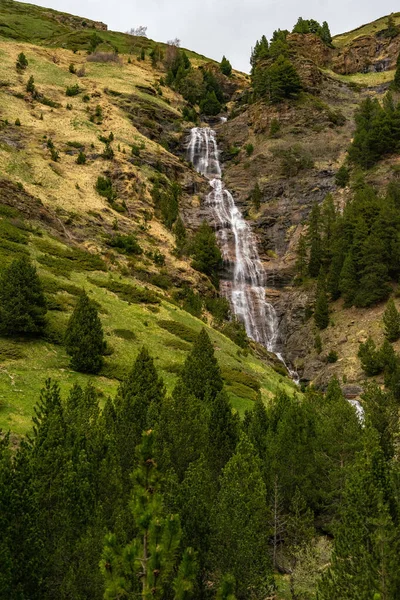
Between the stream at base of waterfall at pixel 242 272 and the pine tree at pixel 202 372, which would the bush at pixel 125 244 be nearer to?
the stream at base of waterfall at pixel 242 272

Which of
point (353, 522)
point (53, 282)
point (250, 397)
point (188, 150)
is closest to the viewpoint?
point (353, 522)

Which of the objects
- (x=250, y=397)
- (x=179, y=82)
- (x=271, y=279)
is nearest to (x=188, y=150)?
(x=179, y=82)

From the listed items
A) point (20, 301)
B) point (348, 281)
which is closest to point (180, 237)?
point (348, 281)

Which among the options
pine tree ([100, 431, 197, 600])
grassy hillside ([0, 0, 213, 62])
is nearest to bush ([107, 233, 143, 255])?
pine tree ([100, 431, 197, 600])

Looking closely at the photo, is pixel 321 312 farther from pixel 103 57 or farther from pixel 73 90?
pixel 103 57

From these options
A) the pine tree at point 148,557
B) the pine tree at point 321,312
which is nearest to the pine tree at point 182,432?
the pine tree at point 148,557

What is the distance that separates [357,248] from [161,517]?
5371 centimetres

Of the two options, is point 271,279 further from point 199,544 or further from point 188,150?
point 199,544

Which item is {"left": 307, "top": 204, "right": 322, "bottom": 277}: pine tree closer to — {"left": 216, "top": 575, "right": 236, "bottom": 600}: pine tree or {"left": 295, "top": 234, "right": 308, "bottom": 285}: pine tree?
{"left": 295, "top": 234, "right": 308, "bottom": 285}: pine tree

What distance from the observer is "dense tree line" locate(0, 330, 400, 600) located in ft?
24.1

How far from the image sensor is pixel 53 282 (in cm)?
3447

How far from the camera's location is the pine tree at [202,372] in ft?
81.6

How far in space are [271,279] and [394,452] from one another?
1677 inches

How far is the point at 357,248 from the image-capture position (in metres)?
57.2
